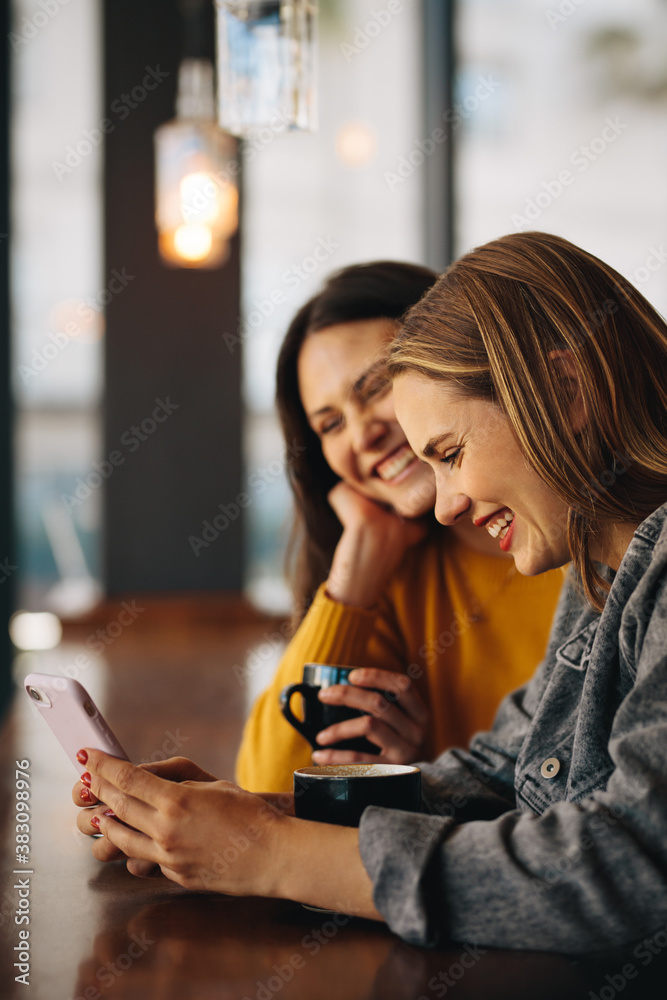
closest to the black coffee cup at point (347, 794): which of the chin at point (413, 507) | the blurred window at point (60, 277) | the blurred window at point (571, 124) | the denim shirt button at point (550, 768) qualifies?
the denim shirt button at point (550, 768)

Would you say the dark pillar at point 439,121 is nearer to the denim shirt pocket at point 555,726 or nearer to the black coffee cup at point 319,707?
the black coffee cup at point 319,707

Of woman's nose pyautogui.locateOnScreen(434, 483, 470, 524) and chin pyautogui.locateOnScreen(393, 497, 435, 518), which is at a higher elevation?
woman's nose pyautogui.locateOnScreen(434, 483, 470, 524)

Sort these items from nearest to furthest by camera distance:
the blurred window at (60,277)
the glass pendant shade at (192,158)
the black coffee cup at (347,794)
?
1. the black coffee cup at (347,794)
2. the glass pendant shade at (192,158)
3. the blurred window at (60,277)

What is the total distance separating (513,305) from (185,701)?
3.75 feet

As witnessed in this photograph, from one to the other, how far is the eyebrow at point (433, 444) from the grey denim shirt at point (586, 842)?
0.24m

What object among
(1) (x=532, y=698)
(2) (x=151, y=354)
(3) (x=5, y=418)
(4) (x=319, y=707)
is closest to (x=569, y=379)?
(1) (x=532, y=698)

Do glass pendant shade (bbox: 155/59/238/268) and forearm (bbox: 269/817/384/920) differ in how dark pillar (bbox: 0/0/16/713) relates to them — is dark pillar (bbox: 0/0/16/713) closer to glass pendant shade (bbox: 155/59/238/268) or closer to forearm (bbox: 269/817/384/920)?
glass pendant shade (bbox: 155/59/238/268)

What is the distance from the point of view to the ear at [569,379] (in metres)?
0.89

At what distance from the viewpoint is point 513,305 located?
3.04ft

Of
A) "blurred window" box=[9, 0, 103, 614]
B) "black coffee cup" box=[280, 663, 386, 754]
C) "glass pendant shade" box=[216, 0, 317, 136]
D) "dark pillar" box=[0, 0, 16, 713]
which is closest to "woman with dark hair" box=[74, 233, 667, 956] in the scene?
"black coffee cup" box=[280, 663, 386, 754]

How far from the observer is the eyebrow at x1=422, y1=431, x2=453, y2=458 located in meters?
0.95

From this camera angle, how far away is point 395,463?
1518 mm

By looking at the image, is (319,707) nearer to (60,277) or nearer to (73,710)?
(73,710)

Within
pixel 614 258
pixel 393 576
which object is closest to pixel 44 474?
pixel 614 258
